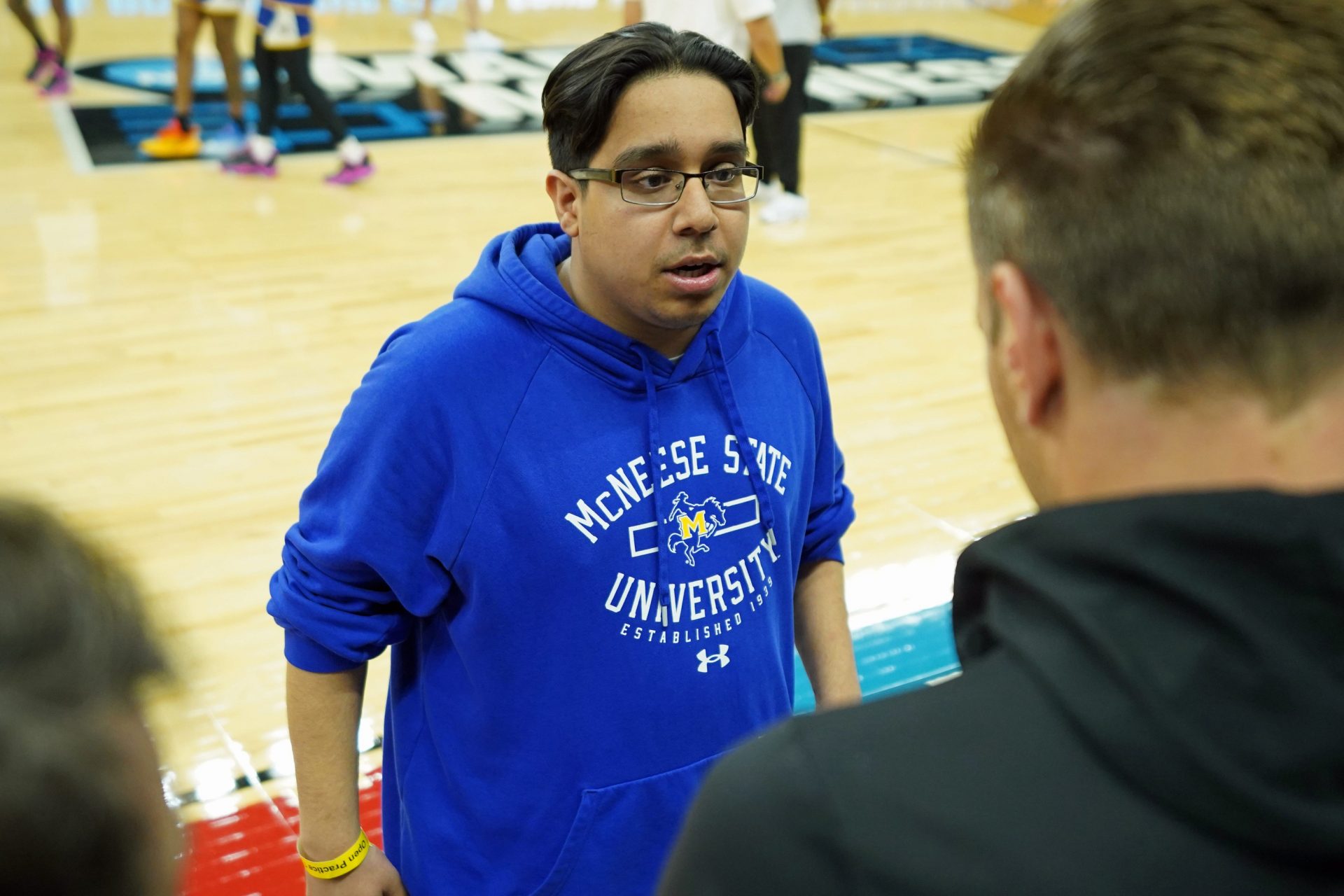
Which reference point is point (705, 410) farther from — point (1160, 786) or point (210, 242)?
point (210, 242)

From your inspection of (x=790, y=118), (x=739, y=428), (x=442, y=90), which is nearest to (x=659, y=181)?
(x=739, y=428)

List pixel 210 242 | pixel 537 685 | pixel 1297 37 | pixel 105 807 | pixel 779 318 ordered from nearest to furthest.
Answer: pixel 105 807, pixel 1297 37, pixel 537 685, pixel 779 318, pixel 210 242

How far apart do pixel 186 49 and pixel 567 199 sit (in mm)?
6434

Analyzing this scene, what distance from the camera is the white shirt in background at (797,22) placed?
6.62 meters

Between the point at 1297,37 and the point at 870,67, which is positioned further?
the point at 870,67

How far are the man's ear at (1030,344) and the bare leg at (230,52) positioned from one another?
286 inches

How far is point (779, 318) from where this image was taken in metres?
1.81

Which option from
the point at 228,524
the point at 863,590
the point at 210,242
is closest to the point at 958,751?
the point at 863,590

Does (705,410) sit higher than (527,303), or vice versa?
(527,303)

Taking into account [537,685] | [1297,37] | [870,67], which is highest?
[1297,37]

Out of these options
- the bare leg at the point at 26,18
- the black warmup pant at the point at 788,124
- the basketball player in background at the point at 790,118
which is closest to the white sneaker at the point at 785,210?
the basketball player in background at the point at 790,118

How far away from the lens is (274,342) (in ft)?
16.4

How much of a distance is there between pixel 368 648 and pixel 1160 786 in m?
1.11

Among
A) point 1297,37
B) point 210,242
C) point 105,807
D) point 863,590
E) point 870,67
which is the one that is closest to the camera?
point 105,807
